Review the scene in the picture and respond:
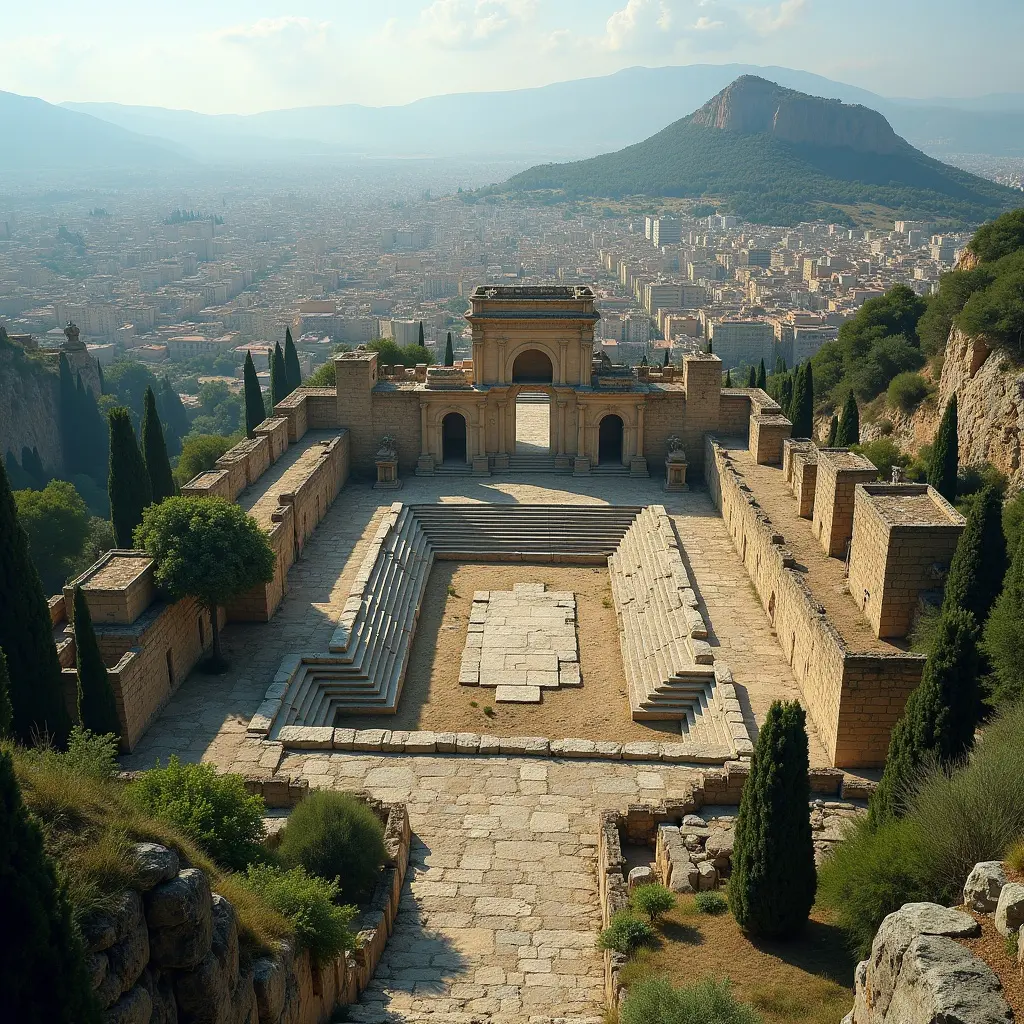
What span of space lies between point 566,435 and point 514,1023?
67.8ft

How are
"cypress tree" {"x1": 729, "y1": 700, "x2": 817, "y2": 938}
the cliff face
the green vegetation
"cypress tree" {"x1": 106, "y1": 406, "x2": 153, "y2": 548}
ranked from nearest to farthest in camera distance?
the green vegetation, "cypress tree" {"x1": 729, "y1": 700, "x2": 817, "y2": 938}, "cypress tree" {"x1": 106, "y1": 406, "x2": 153, "y2": 548}, the cliff face

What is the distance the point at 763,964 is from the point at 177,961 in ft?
18.6

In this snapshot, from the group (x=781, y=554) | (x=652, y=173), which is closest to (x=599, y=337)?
(x=781, y=554)

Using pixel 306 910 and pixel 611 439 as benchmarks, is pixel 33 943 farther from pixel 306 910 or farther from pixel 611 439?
pixel 611 439

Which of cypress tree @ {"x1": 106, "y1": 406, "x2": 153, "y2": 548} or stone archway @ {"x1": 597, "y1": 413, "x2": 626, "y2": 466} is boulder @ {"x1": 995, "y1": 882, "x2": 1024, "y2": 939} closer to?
cypress tree @ {"x1": 106, "y1": 406, "x2": 153, "y2": 548}

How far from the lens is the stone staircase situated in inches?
650

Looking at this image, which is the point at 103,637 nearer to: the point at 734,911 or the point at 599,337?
the point at 734,911

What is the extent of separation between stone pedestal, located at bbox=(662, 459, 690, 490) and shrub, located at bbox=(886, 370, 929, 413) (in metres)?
14.4

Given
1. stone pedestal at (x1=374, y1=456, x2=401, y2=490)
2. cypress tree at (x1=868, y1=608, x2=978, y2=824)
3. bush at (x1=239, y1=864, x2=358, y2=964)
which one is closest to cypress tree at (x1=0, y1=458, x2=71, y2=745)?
bush at (x1=239, y1=864, x2=358, y2=964)

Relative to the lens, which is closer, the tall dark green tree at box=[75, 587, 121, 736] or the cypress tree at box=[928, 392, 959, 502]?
the tall dark green tree at box=[75, 587, 121, 736]

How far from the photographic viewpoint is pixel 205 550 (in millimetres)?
16797

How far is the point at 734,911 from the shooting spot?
10367mm

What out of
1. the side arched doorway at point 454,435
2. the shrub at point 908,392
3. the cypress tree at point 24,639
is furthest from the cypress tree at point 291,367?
the cypress tree at point 24,639

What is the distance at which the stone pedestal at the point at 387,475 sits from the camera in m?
27.5
